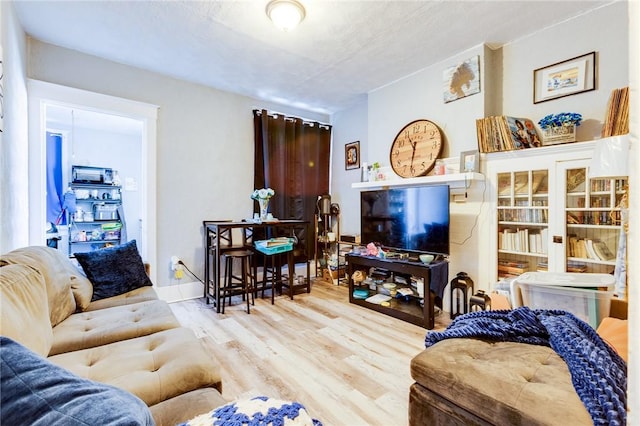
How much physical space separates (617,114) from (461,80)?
4.24 feet

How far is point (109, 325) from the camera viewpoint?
1.63m

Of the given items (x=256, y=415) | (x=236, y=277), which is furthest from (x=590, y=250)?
(x=236, y=277)

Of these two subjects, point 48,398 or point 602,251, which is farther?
point 602,251

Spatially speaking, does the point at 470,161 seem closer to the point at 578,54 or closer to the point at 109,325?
the point at 578,54

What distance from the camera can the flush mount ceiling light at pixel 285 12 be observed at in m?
2.08

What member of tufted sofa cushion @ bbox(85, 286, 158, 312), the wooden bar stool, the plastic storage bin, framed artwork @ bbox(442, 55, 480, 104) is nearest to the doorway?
the wooden bar stool

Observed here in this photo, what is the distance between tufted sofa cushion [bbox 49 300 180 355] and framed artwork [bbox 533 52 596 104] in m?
3.35

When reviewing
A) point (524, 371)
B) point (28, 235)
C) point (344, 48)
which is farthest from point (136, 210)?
point (524, 371)

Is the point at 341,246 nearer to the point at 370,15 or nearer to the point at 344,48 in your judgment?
the point at 344,48

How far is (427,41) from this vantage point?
266 cm

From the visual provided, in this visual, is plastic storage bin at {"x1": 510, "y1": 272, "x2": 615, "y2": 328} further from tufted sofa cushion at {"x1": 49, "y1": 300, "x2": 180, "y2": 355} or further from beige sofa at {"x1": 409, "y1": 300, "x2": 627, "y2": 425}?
tufted sofa cushion at {"x1": 49, "y1": 300, "x2": 180, "y2": 355}

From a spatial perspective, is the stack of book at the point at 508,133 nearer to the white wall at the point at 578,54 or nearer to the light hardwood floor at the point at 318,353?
the white wall at the point at 578,54

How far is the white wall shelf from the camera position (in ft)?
8.79

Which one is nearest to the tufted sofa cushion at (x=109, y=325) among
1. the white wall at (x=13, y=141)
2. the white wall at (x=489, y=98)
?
the white wall at (x=13, y=141)
